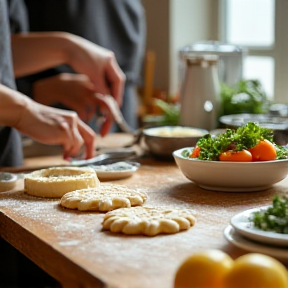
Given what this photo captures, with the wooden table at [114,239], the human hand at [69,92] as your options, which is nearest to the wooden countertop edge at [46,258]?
the wooden table at [114,239]

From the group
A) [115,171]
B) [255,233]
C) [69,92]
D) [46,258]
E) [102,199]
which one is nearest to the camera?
[255,233]

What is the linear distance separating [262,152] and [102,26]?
1916 mm

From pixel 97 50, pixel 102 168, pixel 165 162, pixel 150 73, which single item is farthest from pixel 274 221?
pixel 150 73

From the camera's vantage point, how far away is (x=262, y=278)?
2.62 ft

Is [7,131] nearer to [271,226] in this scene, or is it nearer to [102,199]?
[102,199]

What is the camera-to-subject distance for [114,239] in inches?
45.5

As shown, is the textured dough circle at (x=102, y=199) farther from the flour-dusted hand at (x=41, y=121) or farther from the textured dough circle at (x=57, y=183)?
the flour-dusted hand at (x=41, y=121)

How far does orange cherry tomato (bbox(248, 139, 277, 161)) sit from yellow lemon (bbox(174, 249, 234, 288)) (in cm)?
66

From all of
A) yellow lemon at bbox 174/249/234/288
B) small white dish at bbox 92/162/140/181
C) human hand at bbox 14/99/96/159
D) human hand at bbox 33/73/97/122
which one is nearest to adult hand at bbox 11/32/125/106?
human hand at bbox 33/73/97/122

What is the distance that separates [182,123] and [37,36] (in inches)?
26.3

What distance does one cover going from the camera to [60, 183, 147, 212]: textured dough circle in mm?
1342

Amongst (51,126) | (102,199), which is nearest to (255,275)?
(102,199)

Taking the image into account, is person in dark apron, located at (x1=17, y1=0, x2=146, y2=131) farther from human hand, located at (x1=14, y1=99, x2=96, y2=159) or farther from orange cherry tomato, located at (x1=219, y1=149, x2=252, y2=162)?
orange cherry tomato, located at (x1=219, y1=149, x2=252, y2=162)

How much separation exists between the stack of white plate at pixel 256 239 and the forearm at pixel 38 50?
56.2 inches
